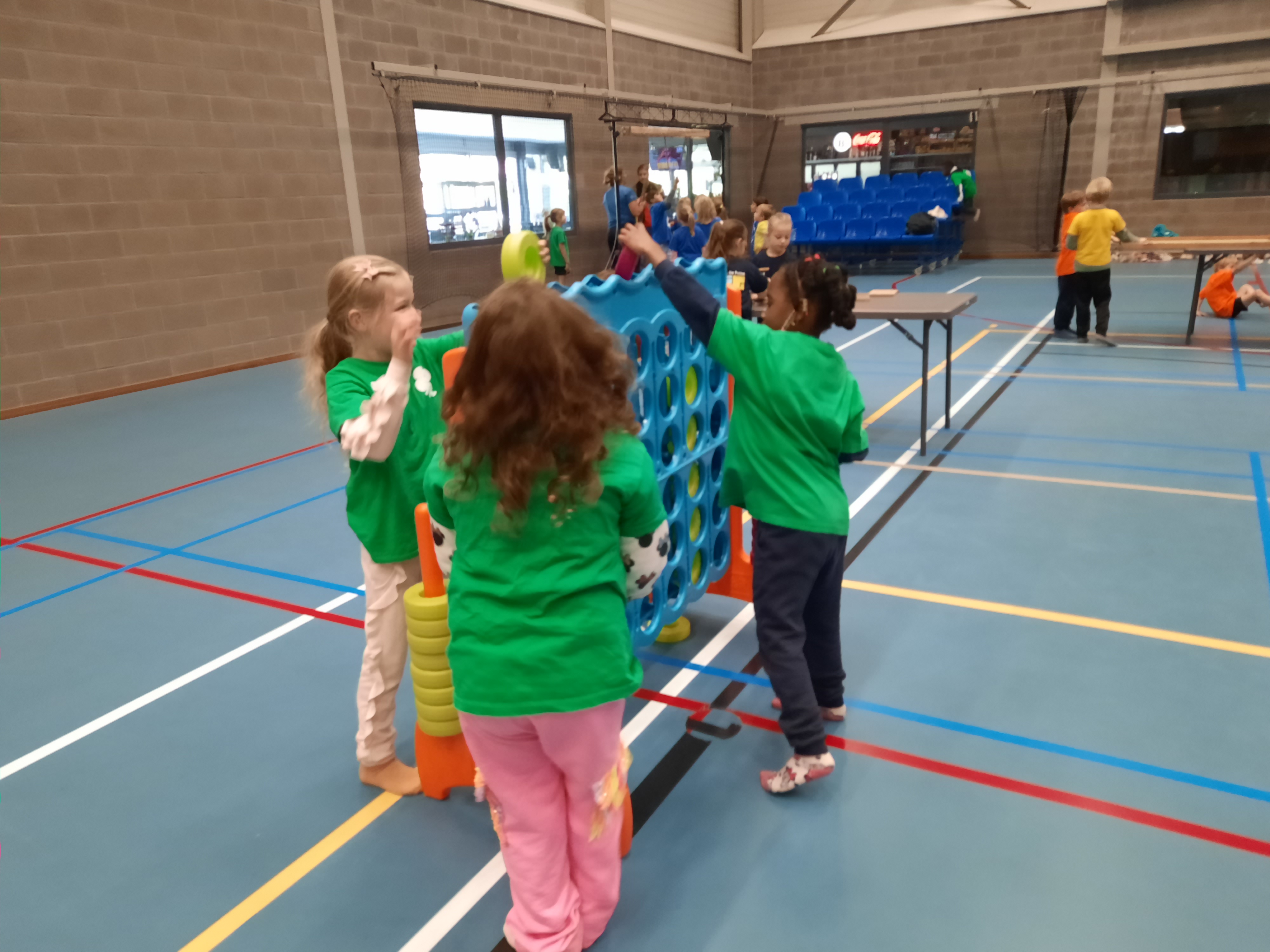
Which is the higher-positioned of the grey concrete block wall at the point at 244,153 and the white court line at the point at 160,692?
the grey concrete block wall at the point at 244,153

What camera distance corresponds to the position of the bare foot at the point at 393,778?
7.68ft

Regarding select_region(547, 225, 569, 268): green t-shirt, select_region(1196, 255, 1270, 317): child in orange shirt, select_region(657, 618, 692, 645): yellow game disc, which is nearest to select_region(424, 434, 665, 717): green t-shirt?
select_region(657, 618, 692, 645): yellow game disc

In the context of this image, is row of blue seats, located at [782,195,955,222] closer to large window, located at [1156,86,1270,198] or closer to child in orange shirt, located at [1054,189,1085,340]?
large window, located at [1156,86,1270,198]

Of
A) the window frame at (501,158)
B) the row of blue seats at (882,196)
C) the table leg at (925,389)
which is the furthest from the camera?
the row of blue seats at (882,196)

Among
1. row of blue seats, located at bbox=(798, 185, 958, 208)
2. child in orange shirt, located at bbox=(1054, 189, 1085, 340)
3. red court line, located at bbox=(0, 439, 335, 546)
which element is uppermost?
row of blue seats, located at bbox=(798, 185, 958, 208)

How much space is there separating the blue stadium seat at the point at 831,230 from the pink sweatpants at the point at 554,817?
14.1m

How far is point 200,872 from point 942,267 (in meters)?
14.7

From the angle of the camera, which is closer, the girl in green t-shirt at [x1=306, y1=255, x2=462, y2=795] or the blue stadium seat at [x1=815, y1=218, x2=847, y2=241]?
the girl in green t-shirt at [x1=306, y1=255, x2=462, y2=795]

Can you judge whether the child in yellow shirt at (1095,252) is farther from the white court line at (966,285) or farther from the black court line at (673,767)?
the black court line at (673,767)

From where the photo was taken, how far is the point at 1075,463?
4.82 metres

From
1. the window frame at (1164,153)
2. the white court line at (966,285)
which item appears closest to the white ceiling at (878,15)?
the window frame at (1164,153)

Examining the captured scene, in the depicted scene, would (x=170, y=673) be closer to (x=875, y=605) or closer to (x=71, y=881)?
(x=71, y=881)

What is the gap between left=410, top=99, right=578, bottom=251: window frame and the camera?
10.7m

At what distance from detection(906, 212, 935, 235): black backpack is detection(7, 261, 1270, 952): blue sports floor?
31.3 feet
